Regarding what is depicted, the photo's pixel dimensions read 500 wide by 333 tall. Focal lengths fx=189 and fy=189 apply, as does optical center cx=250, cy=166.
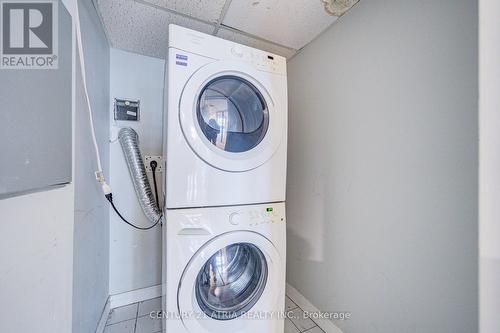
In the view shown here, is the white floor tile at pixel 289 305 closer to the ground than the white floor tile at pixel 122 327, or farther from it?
closer to the ground

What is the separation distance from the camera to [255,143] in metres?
0.98

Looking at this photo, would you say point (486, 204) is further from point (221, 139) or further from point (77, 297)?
point (77, 297)

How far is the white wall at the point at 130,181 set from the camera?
4.51 ft

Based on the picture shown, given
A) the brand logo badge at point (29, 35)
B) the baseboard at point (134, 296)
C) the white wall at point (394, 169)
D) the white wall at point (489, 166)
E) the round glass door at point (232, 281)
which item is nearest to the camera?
the white wall at point (489, 166)

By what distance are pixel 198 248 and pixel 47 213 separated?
511mm

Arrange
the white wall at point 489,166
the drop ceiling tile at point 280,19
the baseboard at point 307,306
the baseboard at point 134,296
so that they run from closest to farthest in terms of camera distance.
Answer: the white wall at point 489,166
the drop ceiling tile at point 280,19
the baseboard at point 307,306
the baseboard at point 134,296

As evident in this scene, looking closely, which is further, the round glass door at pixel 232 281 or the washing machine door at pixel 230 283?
the round glass door at pixel 232 281

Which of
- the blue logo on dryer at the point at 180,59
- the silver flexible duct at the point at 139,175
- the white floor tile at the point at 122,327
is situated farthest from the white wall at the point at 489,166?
the white floor tile at the point at 122,327

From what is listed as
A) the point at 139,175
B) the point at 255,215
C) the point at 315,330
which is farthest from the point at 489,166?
the point at 139,175

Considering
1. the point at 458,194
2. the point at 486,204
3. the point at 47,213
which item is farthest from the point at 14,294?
the point at 458,194

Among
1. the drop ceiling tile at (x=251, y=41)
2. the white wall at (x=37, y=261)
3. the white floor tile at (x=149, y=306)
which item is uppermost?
the drop ceiling tile at (x=251, y=41)

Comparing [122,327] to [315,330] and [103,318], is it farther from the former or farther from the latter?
[315,330]

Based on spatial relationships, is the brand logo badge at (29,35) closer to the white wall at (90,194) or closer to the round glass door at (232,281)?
the white wall at (90,194)

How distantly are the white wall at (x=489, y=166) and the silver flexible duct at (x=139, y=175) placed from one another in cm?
139
